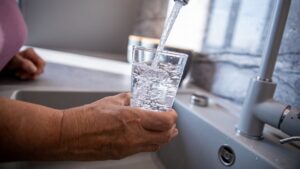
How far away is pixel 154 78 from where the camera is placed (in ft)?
1.35

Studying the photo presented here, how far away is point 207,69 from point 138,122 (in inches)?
23.3

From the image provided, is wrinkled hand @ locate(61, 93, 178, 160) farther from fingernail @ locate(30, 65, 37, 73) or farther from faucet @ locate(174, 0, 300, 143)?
fingernail @ locate(30, 65, 37, 73)

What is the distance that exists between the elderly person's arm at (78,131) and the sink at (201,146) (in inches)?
7.0

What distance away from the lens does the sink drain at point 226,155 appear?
0.52m

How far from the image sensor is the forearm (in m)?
0.33

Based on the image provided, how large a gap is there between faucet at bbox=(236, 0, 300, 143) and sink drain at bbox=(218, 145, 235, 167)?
4 centimetres

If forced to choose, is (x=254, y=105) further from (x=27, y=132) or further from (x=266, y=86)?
(x=27, y=132)

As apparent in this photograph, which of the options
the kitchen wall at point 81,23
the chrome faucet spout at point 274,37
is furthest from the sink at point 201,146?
the kitchen wall at point 81,23

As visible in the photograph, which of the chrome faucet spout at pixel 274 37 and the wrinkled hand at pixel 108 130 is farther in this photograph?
the chrome faucet spout at pixel 274 37

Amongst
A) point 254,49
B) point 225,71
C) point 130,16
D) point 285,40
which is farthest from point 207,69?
point 130,16

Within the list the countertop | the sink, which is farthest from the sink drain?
the countertop

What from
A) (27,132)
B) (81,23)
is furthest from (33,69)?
(81,23)

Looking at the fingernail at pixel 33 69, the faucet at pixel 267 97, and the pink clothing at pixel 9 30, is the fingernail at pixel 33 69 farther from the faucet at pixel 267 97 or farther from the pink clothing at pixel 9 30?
the faucet at pixel 267 97

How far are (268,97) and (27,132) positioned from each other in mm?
420
